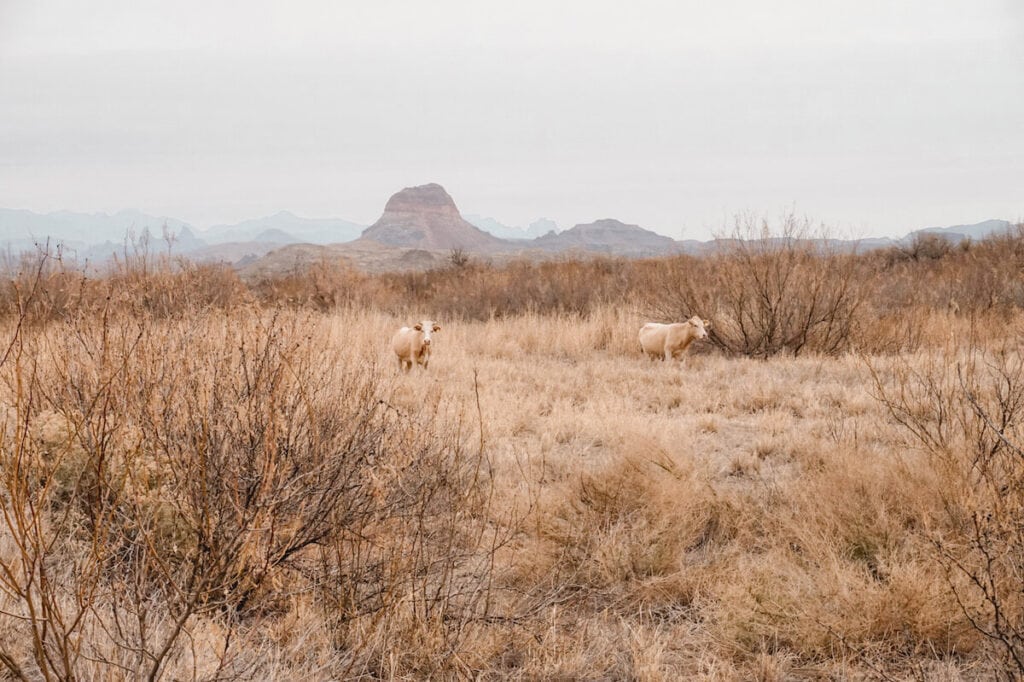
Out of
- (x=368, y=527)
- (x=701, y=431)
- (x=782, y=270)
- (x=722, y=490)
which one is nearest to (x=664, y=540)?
(x=722, y=490)

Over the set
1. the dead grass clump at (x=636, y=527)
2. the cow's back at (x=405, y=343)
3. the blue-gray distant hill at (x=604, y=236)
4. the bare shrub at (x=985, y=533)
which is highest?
the blue-gray distant hill at (x=604, y=236)

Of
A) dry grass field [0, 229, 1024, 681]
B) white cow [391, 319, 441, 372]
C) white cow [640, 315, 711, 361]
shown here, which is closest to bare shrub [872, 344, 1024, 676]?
dry grass field [0, 229, 1024, 681]

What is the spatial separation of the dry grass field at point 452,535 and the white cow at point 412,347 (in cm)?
251

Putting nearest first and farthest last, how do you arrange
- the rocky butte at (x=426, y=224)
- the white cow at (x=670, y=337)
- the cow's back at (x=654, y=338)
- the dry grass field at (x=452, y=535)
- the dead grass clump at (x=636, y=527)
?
the dry grass field at (x=452, y=535), the dead grass clump at (x=636, y=527), the white cow at (x=670, y=337), the cow's back at (x=654, y=338), the rocky butte at (x=426, y=224)

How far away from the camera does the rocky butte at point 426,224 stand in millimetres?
149500

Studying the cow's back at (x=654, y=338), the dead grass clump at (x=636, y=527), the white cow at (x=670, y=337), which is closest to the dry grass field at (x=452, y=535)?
the dead grass clump at (x=636, y=527)

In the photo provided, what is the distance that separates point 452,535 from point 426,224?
160169mm

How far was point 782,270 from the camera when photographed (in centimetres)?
866

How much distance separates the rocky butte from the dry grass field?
138 m

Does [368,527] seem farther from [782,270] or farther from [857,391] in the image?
[782,270]

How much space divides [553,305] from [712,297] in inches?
190

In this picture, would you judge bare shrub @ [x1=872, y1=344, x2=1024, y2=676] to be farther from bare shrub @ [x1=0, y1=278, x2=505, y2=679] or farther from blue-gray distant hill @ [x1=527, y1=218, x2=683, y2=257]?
blue-gray distant hill @ [x1=527, y1=218, x2=683, y2=257]

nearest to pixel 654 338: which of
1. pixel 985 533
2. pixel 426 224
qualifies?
pixel 985 533

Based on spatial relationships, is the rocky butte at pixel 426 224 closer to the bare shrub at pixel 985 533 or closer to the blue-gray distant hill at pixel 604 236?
the blue-gray distant hill at pixel 604 236
